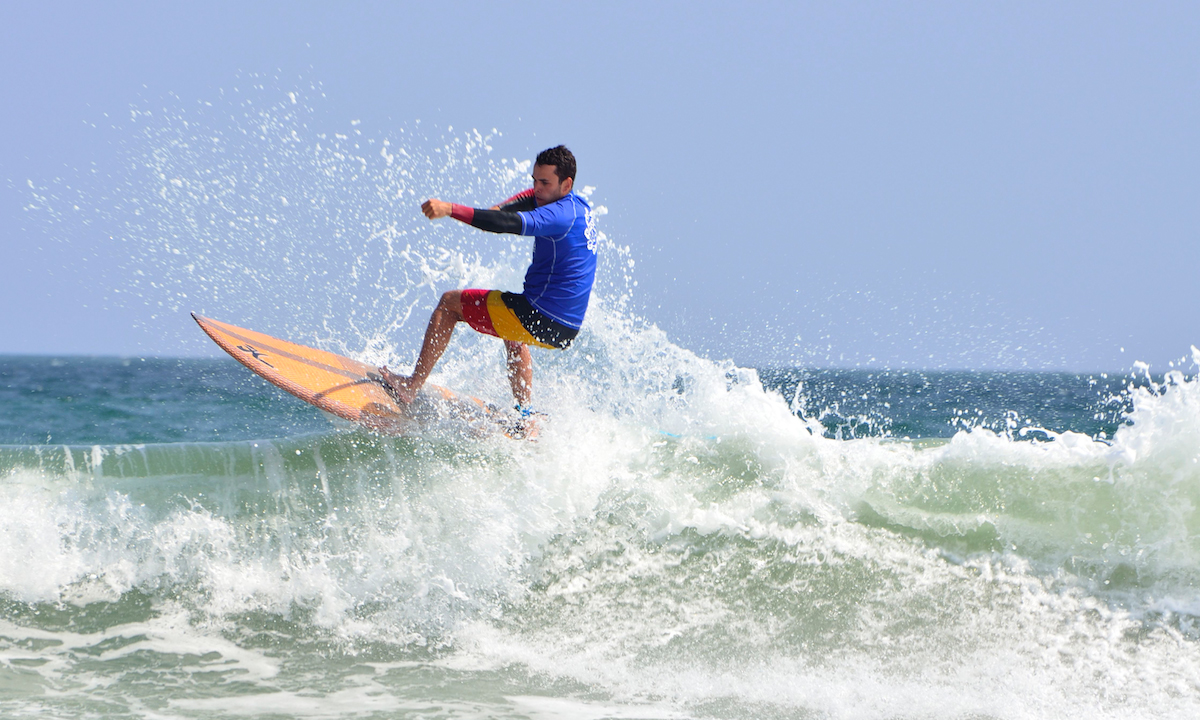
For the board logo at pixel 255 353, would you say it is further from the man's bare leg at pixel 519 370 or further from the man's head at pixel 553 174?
the man's head at pixel 553 174

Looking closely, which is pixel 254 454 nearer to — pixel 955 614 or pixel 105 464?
A: pixel 105 464

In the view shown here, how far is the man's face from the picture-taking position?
4.82 metres

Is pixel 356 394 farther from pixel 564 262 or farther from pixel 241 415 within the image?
pixel 241 415

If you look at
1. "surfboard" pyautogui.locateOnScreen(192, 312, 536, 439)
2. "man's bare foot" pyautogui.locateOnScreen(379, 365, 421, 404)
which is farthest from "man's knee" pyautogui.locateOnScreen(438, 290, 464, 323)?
"surfboard" pyautogui.locateOnScreen(192, 312, 536, 439)

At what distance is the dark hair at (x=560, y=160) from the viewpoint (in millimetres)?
4816

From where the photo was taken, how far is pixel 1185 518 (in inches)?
170

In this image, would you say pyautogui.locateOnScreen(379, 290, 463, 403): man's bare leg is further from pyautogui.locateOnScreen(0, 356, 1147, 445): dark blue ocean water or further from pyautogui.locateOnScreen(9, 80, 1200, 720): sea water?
pyautogui.locateOnScreen(0, 356, 1147, 445): dark blue ocean water

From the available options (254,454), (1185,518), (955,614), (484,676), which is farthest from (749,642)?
(254,454)

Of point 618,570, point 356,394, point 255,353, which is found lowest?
point 618,570

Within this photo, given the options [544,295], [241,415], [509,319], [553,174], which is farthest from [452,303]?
[241,415]

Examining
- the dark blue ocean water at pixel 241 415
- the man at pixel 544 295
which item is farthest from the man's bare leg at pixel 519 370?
the dark blue ocean water at pixel 241 415

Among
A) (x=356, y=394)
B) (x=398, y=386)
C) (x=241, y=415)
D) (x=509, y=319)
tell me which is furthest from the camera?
(x=241, y=415)

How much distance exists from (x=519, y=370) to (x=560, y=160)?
1.41 metres

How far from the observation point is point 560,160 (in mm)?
4836
